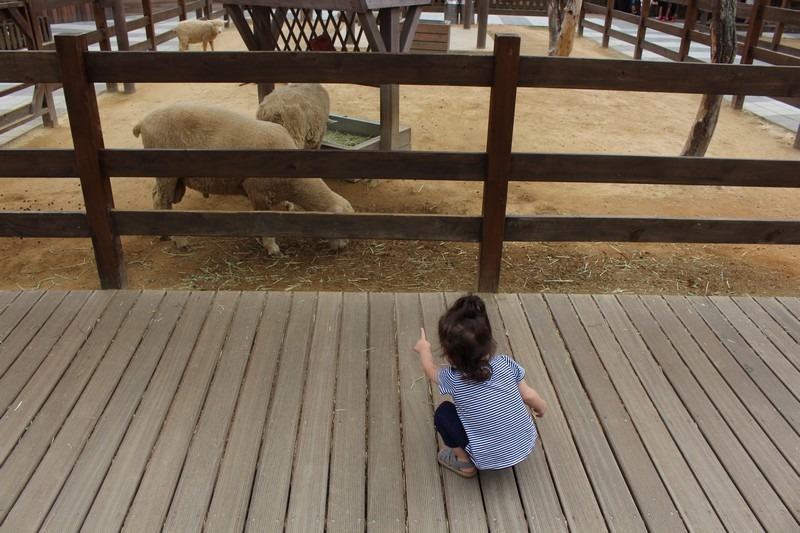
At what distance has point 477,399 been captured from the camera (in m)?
2.29

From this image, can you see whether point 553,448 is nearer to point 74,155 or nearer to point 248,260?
point 74,155

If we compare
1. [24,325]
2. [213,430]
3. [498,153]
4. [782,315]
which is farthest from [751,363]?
[24,325]

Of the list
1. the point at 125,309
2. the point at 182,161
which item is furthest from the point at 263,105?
the point at 125,309

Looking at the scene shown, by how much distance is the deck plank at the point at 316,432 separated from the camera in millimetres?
2262

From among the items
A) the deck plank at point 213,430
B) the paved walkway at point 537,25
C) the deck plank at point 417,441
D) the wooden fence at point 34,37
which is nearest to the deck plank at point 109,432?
the deck plank at point 213,430

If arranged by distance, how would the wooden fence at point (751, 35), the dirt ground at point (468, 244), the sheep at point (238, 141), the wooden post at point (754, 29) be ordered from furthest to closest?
the wooden post at point (754, 29)
the wooden fence at point (751, 35)
the sheep at point (238, 141)
the dirt ground at point (468, 244)

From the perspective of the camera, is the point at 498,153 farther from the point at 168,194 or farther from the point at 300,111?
the point at 168,194

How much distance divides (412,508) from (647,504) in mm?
860

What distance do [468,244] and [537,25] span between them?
16103mm

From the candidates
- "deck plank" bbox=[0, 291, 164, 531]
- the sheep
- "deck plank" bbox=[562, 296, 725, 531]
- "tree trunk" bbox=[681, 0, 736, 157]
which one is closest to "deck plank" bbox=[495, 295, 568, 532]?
"deck plank" bbox=[562, 296, 725, 531]

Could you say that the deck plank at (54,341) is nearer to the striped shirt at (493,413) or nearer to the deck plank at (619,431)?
the striped shirt at (493,413)

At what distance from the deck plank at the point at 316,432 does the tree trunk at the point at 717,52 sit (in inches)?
207

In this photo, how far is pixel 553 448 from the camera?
259 cm

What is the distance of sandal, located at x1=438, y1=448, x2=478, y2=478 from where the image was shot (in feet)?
7.98
